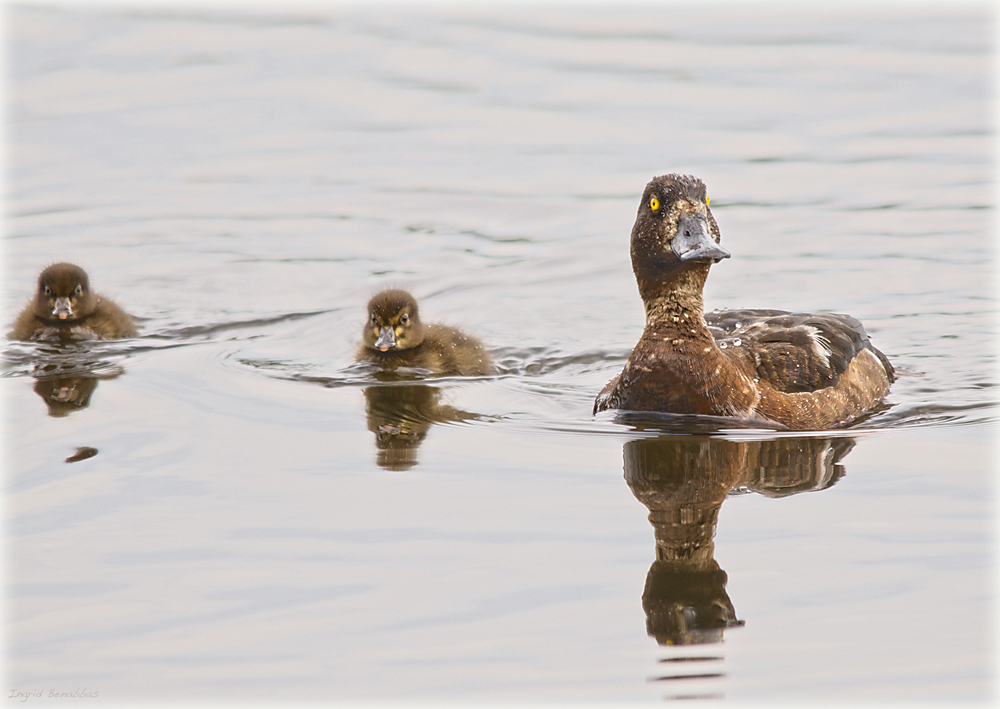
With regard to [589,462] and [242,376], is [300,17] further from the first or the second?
[589,462]

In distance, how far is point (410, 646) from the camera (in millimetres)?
4625

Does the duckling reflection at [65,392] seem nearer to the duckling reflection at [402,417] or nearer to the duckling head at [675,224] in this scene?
the duckling reflection at [402,417]

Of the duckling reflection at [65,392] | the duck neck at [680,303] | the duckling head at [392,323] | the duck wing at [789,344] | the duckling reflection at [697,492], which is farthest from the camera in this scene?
the duckling head at [392,323]

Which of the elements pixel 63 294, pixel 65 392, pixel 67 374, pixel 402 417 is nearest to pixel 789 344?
pixel 402 417

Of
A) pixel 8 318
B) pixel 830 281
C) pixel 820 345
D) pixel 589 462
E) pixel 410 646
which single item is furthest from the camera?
pixel 830 281

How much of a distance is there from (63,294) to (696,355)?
488 centimetres

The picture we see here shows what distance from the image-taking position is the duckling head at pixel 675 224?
7031 millimetres

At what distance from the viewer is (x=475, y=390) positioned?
8555 millimetres

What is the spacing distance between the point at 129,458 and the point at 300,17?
711 inches

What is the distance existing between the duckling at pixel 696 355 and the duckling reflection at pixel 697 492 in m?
0.29

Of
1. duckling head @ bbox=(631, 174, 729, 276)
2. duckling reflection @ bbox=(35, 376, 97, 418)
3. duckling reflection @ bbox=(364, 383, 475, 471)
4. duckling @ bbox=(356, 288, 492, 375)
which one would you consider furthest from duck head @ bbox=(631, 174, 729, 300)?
duckling reflection @ bbox=(35, 376, 97, 418)

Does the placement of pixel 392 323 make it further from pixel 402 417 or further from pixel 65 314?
pixel 65 314

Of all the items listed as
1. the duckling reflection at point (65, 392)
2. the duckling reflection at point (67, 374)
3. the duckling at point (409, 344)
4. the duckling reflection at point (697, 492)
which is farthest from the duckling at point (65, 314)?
the duckling reflection at point (697, 492)

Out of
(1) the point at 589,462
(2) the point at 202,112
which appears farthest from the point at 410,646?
(2) the point at 202,112
